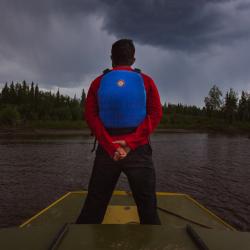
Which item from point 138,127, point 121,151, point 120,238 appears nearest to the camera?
point 120,238

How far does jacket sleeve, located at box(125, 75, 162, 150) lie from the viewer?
3.47m

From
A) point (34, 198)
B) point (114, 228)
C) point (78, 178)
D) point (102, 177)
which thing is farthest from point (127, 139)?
point (78, 178)

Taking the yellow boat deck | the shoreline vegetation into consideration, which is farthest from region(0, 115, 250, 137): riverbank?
the yellow boat deck

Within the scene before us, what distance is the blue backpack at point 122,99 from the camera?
344 centimetres

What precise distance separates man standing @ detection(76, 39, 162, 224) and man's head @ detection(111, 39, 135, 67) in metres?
0.02

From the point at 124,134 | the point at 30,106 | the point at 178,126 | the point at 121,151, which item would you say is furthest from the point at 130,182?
the point at 30,106

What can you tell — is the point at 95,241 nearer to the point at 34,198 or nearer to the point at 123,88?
the point at 123,88

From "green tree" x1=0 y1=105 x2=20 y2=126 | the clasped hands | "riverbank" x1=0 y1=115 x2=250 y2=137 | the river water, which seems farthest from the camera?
"green tree" x1=0 y1=105 x2=20 y2=126

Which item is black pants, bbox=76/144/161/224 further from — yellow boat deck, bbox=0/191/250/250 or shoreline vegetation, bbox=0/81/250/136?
shoreline vegetation, bbox=0/81/250/136

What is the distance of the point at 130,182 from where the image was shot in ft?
11.4

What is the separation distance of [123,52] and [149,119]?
36.4 inches

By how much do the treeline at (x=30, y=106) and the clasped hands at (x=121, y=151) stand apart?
371ft

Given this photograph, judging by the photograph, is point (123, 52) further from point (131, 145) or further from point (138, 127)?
point (131, 145)

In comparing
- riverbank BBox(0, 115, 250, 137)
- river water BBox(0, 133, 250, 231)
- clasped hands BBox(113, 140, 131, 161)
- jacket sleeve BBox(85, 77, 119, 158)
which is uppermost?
jacket sleeve BBox(85, 77, 119, 158)
